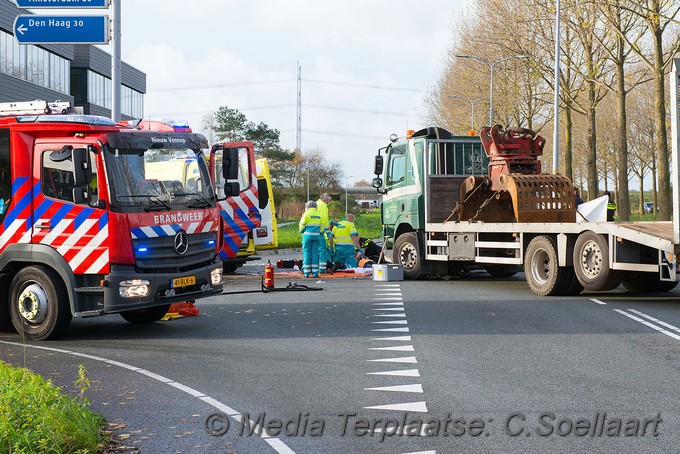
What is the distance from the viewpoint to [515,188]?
1775 cm

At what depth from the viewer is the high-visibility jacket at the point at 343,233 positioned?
73.9ft

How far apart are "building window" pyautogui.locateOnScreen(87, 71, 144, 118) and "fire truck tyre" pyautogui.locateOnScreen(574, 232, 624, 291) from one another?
50108 mm

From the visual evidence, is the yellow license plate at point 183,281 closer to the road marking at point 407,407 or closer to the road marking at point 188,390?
the road marking at point 188,390

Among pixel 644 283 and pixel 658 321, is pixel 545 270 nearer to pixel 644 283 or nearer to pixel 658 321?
pixel 644 283

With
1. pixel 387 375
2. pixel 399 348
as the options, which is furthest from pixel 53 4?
pixel 387 375

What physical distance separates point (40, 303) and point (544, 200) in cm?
969

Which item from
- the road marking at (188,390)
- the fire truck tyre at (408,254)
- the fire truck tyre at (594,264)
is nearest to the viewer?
the road marking at (188,390)

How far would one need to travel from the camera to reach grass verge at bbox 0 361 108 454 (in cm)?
556

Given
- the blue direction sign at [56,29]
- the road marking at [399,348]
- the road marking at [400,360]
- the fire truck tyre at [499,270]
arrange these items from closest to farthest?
1. the road marking at [400,360]
2. the road marking at [399,348]
3. the blue direction sign at [56,29]
4. the fire truck tyre at [499,270]

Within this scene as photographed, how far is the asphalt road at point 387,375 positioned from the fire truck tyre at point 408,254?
5.16 metres

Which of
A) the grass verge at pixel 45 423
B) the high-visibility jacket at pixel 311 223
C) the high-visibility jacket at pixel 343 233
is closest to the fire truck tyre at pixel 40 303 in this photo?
the grass verge at pixel 45 423

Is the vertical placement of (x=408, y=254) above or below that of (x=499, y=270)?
above

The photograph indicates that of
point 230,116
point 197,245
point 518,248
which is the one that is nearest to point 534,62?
point 518,248

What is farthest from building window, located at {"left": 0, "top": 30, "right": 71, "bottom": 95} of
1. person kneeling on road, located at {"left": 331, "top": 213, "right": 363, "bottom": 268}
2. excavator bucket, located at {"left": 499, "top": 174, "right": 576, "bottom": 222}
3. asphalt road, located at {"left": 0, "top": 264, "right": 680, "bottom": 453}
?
asphalt road, located at {"left": 0, "top": 264, "right": 680, "bottom": 453}
